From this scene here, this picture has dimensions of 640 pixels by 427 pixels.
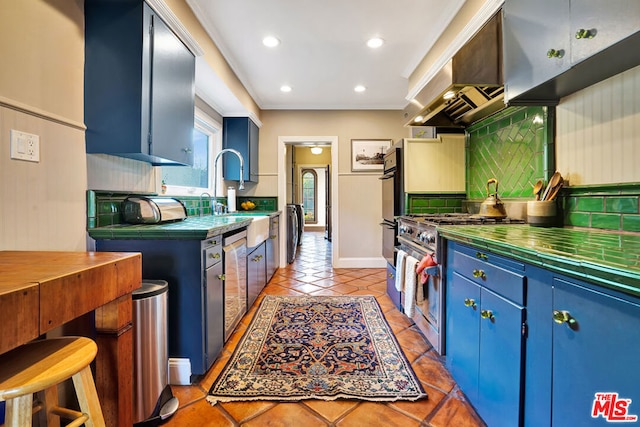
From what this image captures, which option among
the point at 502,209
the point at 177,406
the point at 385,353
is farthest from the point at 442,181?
the point at 177,406

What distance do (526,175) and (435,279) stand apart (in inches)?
37.4

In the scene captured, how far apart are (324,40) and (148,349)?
2750 mm

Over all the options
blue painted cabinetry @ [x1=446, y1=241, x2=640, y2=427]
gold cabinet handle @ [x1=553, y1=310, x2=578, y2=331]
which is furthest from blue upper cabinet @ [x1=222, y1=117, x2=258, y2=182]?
gold cabinet handle @ [x1=553, y1=310, x2=578, y2=331]

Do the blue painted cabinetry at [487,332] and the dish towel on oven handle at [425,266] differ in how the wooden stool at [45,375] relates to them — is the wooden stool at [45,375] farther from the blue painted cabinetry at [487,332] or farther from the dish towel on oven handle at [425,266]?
the dish towel on oven handle at [425,266]

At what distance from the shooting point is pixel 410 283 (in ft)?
6.82

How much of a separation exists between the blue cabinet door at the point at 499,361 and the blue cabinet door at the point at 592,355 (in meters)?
0.16

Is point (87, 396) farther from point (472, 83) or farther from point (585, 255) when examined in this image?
point (472, 83)

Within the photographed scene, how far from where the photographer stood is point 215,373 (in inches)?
68.1

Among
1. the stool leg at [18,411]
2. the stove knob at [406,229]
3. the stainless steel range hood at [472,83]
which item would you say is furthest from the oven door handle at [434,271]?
the stool leg at [18,411]

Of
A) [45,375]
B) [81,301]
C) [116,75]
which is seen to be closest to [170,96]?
[116,75]

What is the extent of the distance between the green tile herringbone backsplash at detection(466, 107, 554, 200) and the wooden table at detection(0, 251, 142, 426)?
2244 mm

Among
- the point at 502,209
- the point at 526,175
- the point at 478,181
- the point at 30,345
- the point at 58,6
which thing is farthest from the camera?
the point at 478,181

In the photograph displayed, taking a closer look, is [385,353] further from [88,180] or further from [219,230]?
[88,180]

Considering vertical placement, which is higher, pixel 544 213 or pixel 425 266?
pixel 544 213
